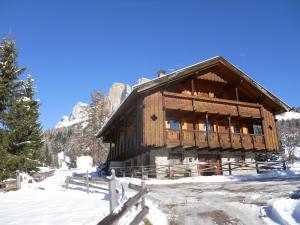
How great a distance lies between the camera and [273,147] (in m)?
30.7

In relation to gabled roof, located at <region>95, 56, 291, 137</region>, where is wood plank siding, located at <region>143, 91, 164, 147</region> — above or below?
below

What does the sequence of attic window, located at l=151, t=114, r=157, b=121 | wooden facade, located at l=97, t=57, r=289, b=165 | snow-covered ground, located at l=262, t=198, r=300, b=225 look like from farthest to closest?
1. wooden facade, located at l=97, t=57, r=289, b=165
2. attic window, located at l=151, t=114, r=157, b=121
3. snow-covered ground, located at l=262, t=198, r=300, b=225

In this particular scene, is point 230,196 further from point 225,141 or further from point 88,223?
point 225,141

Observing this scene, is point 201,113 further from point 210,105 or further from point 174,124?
point 174,124

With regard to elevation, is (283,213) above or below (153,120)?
below

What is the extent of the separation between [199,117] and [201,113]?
3.43 ft

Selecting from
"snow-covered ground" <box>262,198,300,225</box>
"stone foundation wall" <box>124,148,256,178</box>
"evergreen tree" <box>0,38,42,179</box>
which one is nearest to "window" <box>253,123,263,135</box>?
"stone foundation wall" <box>124,148,256,178</box>

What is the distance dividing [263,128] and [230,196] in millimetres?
19996

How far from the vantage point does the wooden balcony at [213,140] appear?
25656 mm

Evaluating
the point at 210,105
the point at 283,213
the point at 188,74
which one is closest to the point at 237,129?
the point at 210,105

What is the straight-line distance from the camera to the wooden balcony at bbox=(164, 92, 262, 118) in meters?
26.6

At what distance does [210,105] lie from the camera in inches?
1113

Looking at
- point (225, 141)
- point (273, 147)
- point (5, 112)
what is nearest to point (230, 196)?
point (225, 141)

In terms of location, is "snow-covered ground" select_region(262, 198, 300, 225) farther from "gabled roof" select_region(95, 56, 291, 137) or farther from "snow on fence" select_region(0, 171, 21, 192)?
"snow on fence" select_region(0, 171, 21, 192)
